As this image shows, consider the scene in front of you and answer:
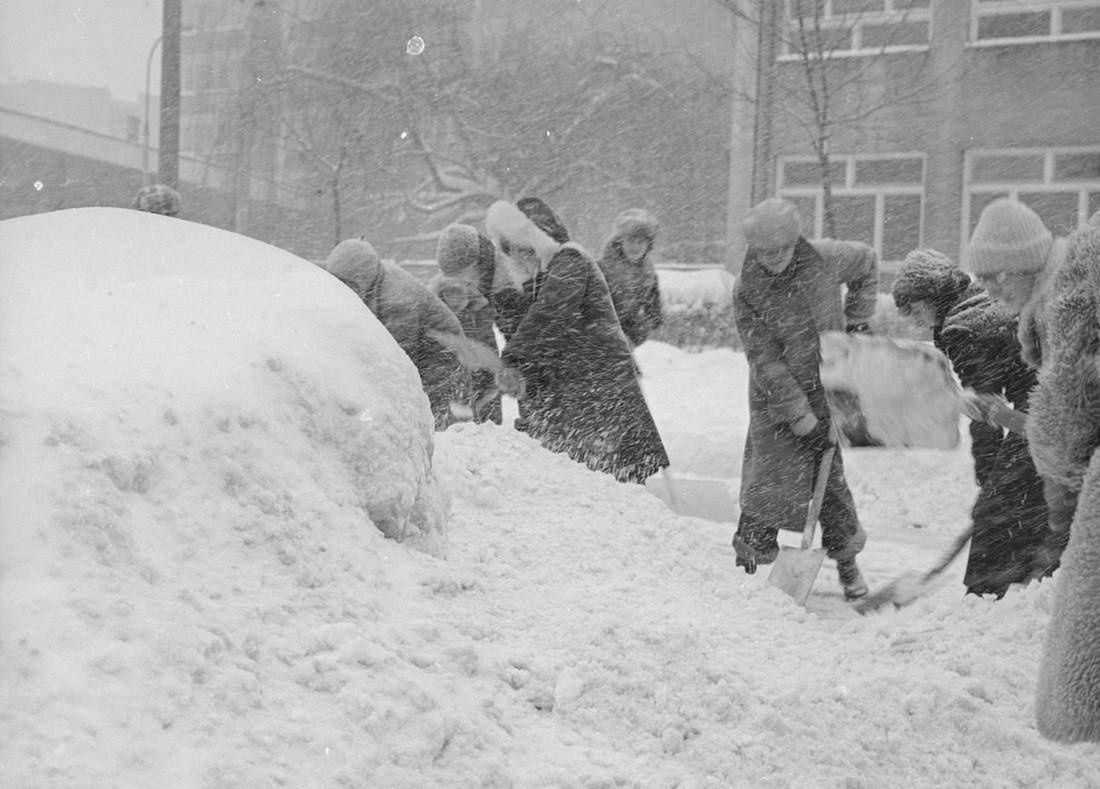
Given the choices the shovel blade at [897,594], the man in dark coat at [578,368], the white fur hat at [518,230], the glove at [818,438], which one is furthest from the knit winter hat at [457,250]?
the shovel blade at [897,594]

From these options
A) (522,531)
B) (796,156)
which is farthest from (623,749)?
(796,156)

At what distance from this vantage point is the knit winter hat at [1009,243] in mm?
4617

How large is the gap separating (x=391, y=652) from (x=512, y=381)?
3537 millimetres

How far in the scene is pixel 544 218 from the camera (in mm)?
6520

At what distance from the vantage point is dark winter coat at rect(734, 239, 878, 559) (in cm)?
586

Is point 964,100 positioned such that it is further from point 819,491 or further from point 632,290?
point 819,491

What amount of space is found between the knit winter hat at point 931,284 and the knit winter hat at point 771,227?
0.55 m

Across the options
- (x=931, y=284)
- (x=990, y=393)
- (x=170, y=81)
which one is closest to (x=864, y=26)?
(x=170, y=81)

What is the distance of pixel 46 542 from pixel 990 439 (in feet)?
14.5

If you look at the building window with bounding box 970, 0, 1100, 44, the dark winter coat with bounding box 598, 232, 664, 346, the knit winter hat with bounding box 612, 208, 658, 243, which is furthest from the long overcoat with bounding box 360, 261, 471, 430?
the building window with bounding box 970, 0, 1100, 44

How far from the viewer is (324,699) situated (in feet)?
7.96

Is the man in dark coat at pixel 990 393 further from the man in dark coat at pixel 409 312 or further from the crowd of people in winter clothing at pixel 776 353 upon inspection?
the man in dark coat at pixel 409 312

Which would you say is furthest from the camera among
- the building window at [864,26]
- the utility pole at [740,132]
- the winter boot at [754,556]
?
the utility pole at [740,132]

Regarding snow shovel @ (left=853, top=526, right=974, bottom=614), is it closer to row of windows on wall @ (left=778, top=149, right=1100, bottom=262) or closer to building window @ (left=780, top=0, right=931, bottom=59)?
row of windows on wall @ (left=778, top=149, right=1100, bottom=262)
